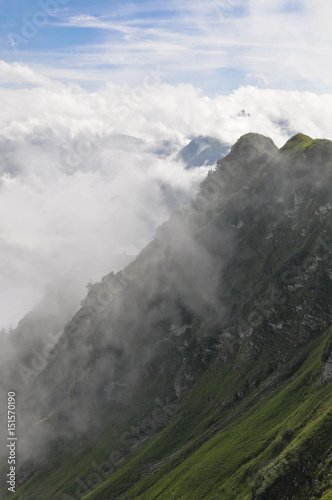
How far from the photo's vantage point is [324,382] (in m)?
144

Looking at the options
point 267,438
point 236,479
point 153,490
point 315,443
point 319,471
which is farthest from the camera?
point 153,490

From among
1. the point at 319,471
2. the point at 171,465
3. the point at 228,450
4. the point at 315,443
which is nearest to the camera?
the point at 319,471

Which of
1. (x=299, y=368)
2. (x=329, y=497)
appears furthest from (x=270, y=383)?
(x=329, y=497)

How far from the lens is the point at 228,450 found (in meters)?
157

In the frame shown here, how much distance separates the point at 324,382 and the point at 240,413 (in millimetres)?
62132

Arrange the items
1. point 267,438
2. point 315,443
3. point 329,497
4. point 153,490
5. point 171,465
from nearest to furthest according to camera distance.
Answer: point 329,497, point 315,443, point 267,438, point 153,490, point 171,465

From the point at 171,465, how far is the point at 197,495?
4995cm

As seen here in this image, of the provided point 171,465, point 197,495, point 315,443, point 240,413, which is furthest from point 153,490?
point 315,443

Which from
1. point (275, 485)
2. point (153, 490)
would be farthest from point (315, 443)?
point (153, 490)

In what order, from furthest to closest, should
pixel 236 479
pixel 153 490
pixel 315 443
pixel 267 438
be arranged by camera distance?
pixel 153 490
pixel 267 438
pixel 236 479
pixel 315 443

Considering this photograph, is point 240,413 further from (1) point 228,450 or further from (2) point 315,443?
(2) point 315,443

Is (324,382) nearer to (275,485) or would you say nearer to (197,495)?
(275,485)

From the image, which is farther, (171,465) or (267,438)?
(171,465)

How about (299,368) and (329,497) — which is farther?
(299,368)
